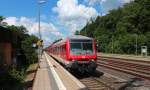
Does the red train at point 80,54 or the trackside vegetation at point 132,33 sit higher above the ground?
the trackside vegetation at point 132,33

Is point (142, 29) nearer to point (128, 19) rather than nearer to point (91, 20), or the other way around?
point (128, 19)

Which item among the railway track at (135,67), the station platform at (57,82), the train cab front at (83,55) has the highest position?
the train cab front at (83,55)

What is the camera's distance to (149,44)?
74.9 meters

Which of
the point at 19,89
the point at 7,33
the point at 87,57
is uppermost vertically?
the point at 7,33

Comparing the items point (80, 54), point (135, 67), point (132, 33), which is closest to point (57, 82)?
point (80, 54)

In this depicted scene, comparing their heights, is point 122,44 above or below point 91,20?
below

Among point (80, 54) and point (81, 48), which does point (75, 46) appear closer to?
point (81, 48)

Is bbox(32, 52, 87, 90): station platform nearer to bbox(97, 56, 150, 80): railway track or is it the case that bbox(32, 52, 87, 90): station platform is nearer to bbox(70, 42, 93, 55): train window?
bbox(70, 42, 93, 55): train window

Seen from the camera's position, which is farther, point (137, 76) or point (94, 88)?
point (137, 76)

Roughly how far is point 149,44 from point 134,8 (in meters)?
23.6

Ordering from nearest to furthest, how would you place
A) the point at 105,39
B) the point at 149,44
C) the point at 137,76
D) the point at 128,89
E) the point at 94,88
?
the point at 128,89, the point at 94,88, the point at 137,76, the point at 149,44, the point at 105,39

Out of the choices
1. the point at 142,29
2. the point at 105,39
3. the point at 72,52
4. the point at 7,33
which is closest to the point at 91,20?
the point at 105,39

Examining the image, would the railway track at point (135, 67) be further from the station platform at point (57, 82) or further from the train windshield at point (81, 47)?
the station platform at point (57, 82)

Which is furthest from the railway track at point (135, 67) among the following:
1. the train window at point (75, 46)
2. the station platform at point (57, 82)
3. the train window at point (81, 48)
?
the station platform at point (57, 82)
